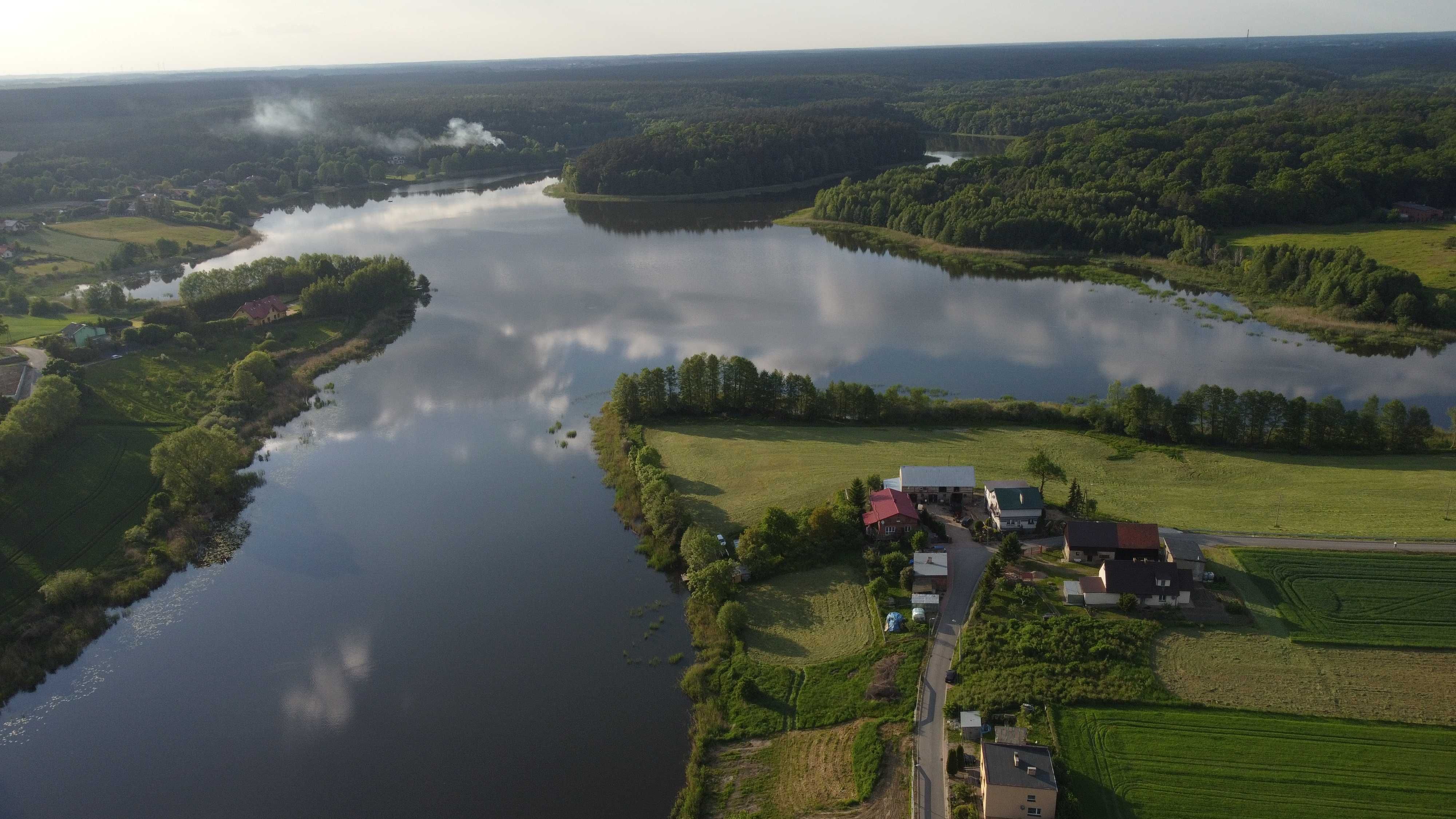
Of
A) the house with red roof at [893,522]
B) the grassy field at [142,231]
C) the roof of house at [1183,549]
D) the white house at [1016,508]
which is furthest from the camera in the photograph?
the grassy field at [142,231]

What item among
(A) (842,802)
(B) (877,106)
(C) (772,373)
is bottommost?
(A) (842,802)

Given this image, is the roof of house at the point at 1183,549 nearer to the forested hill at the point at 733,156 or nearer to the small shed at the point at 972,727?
the small shed at the point at 972,727

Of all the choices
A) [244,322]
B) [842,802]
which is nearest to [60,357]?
[244,322]

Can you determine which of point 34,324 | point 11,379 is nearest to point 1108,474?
point 11,379

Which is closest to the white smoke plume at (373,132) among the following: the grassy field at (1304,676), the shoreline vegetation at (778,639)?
the shoreline vegetation at (778,639)

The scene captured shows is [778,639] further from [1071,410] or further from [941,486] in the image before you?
[1071,410]

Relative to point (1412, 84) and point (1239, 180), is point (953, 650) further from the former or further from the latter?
point (1412, 84)
